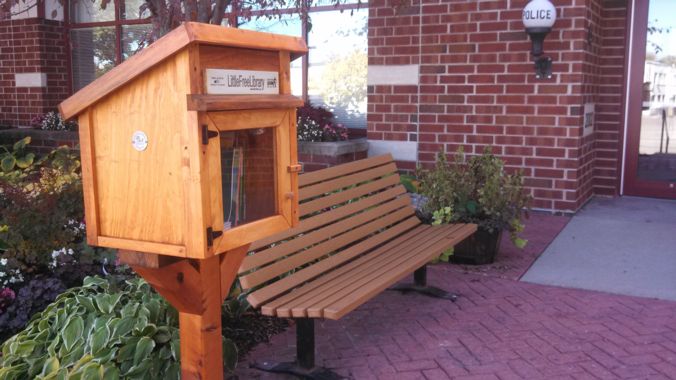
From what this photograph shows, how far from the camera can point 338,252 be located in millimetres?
4211

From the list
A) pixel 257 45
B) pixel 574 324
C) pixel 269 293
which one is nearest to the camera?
pixel 257 45

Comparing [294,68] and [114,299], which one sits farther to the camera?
[294,68]

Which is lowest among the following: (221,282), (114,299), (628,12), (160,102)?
(114,299)

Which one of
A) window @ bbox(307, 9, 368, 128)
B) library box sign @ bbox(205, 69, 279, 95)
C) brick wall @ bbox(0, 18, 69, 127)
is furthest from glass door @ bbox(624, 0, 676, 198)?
brick wall @ bbox(0, 18, 69, 127)

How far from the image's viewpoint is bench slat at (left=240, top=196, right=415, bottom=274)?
336 cm

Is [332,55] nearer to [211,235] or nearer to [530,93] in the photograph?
[530,93]

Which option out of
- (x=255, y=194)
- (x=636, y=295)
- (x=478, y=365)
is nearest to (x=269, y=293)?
(x=255, y=194)

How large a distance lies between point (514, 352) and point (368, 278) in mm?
906

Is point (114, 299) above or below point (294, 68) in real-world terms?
below

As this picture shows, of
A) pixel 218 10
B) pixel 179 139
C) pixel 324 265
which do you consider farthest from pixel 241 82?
pixel 218 10

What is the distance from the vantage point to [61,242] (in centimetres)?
447

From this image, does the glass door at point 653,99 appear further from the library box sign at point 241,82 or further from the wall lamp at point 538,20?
the library box sign at point 241,82

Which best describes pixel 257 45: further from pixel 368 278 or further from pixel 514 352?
pixel 514 352

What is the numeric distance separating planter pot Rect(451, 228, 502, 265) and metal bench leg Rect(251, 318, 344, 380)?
2190 mm
